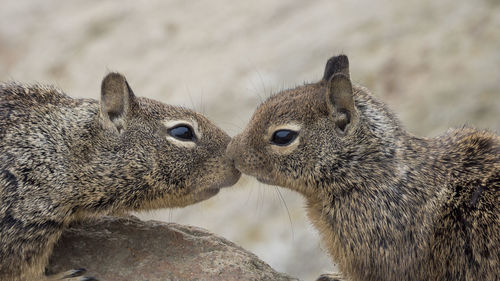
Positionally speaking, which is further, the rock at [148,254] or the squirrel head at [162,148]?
the squirrel head at [162,148]

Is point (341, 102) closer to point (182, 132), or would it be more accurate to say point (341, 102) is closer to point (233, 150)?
point (233, 150)

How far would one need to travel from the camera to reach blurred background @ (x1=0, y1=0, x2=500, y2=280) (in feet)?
31.8

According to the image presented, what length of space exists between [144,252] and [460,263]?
200cm

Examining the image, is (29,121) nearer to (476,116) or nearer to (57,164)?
(57,164)

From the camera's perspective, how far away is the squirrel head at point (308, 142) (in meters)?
4.88

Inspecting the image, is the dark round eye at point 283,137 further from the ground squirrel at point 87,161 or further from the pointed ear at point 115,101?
the pointed ear at point 115,101

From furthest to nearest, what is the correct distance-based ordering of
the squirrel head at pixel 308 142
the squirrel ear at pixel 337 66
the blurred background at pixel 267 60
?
the blurred background at pixel 267 60 < the squirrel ear at pixel 337 66 < the squirrel head at pixel 308 142

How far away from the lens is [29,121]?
186 inches

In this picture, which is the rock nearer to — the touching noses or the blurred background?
the touching noses

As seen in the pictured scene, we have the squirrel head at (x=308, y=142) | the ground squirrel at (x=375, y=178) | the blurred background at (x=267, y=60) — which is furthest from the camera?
the blurred background at (x=267, y=60)

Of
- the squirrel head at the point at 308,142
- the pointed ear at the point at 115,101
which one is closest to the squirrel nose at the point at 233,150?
the squirrel head at the point at 308,142

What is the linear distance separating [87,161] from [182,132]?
68 centimetres

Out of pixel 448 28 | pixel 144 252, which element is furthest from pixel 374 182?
pixel 448 28

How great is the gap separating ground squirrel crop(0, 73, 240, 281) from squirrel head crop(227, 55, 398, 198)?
0.72 feet
